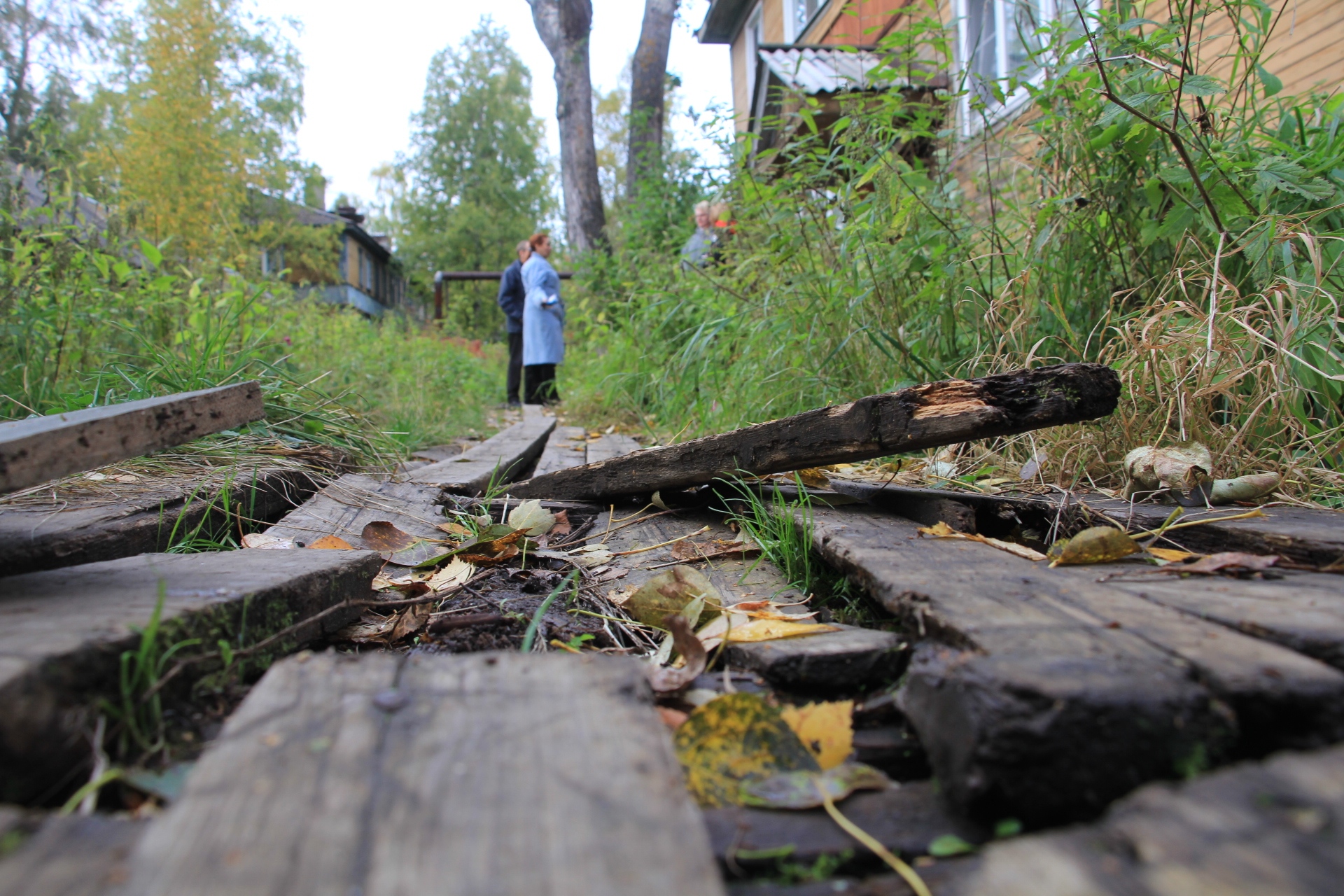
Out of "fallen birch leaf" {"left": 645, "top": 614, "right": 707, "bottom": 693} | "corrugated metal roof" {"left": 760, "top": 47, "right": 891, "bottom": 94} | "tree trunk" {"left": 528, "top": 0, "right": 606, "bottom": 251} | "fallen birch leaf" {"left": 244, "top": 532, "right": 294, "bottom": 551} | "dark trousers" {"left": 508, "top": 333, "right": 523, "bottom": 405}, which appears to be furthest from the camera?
"tree trunk" {"left": 528, "top": 0, "right": 606, "bottom": 251}

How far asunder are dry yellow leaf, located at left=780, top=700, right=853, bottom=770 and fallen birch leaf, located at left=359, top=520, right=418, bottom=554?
4.31 feet

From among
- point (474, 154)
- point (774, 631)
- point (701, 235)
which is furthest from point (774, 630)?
point (474, 154)

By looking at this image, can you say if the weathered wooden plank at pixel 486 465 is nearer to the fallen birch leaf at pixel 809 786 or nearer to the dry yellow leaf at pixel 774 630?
the dry yellow leaf at pixel 774 630

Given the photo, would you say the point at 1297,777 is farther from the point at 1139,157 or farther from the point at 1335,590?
the point at 1139,157

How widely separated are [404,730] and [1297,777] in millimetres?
790

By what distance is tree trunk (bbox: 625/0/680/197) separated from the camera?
38.0ft

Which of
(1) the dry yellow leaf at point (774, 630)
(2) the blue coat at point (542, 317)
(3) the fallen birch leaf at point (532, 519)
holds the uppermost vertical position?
(2) the blue coat at point (542, 317)

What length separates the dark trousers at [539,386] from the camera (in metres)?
8.68

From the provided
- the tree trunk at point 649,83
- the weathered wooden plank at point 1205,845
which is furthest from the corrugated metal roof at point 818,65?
the weathered wooden plank at point 1205,845

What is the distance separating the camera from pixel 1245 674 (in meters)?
0.72

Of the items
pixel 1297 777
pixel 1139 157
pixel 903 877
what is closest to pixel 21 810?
pixel 903 877

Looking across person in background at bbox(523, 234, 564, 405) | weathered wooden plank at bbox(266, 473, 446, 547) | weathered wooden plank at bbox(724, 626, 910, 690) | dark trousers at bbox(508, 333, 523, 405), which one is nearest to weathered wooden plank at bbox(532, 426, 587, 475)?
weathered wooden plank at bbox(266, 473, 446, 547)

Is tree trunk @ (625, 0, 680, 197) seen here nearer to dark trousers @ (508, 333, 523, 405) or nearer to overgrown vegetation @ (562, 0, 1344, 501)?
dark trousers @ (508, 333, 523, 405)

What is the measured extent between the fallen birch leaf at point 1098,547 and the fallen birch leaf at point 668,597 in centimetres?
63
